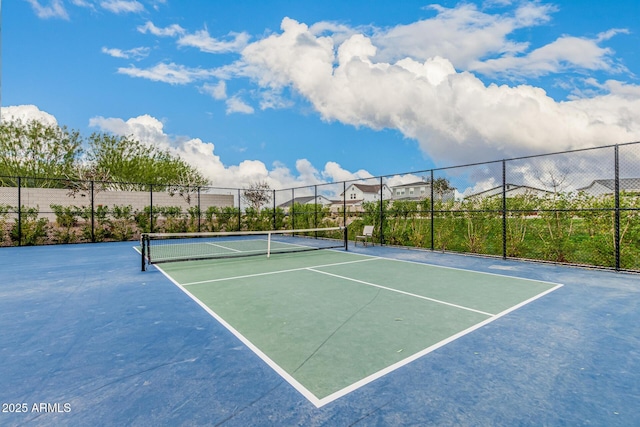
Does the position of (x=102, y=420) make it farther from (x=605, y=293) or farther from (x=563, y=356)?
(x=605, y=293)

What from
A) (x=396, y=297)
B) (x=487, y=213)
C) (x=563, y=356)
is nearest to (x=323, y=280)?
(x=396, y=297)

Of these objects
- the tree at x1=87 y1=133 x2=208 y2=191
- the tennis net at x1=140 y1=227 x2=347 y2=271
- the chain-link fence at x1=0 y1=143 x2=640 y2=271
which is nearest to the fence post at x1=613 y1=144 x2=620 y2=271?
the chain-link fence at x1=0 y1=143 x2=640 y2=271

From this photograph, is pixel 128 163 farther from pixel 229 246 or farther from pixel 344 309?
pixel 344 309

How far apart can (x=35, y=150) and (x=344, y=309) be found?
99.9 ft

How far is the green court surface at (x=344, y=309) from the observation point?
2896mm

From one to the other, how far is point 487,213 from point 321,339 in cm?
836

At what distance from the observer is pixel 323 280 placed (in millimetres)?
6473

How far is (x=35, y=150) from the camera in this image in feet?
81.0

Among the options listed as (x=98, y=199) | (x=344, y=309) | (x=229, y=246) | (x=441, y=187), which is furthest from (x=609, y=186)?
(x=98, y=199)

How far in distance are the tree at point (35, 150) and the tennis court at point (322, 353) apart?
80.7 ft

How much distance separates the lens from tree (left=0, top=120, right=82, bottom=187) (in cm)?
2425

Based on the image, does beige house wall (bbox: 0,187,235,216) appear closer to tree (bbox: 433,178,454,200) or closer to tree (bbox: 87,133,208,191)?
tree (bbox: 87,133,208,191)

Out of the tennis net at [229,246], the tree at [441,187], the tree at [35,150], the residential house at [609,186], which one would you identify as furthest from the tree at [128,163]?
the residential house at [609,186]

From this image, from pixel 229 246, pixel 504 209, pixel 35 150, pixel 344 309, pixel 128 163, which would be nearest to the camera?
pixel 344 309
